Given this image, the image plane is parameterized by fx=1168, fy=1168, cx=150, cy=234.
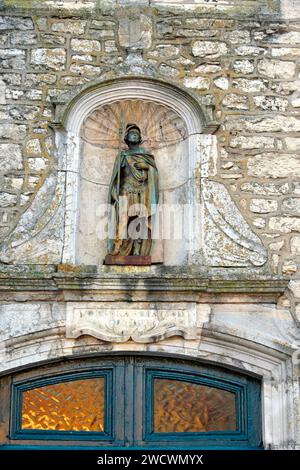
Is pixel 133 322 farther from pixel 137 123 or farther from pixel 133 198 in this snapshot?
pixel 137 123

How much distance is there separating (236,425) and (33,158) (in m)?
2.50

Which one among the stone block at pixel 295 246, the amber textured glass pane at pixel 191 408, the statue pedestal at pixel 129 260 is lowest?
the amber textured glass pane at pixel 191 408

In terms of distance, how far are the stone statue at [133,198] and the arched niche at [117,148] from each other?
0.49 ft

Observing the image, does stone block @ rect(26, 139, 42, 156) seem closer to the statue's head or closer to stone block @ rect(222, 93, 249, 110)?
the statue's head

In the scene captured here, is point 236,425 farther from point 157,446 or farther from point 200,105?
point 200,105

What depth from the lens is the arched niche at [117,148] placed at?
879 centimetres

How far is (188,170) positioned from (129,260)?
33.8 inches

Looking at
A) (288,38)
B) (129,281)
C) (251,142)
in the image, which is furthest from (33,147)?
(288,38)

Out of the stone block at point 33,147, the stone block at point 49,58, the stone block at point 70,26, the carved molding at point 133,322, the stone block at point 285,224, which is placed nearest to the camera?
the carved molding at point 133,322

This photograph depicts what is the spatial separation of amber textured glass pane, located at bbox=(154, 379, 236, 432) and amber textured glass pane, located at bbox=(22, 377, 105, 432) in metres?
0.43

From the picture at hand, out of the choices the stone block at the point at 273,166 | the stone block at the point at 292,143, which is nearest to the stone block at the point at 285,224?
the stone block at the point at 273,166

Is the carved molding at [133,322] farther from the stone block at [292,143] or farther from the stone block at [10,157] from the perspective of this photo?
the stone block at [292,143]

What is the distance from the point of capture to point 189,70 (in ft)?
29.8

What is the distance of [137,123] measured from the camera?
916 cm
